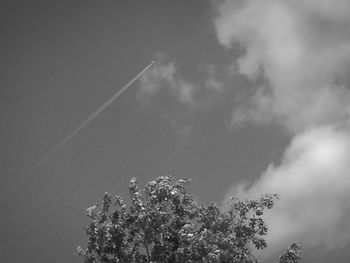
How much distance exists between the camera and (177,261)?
2067cm

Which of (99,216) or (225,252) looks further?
(99,216)

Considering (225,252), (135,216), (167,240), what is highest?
(135,216)

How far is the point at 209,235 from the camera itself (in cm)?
2112

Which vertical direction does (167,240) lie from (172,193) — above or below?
below

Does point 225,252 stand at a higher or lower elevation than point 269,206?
lower

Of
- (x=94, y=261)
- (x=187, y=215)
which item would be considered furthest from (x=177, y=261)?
(x=94, y=261)

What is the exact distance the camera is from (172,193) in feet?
72.6

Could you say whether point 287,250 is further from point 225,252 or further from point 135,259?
point 135,259

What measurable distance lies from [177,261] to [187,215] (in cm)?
281

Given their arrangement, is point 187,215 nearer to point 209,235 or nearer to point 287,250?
point 209,235

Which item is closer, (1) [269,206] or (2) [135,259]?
(2) [135,259]

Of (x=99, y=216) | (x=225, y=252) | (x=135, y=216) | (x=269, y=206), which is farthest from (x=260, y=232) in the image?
(x=99, y=216)

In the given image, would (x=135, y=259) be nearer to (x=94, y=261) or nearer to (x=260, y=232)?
(x=94, y=261)

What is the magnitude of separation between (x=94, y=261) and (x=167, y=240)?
3.66 metres
